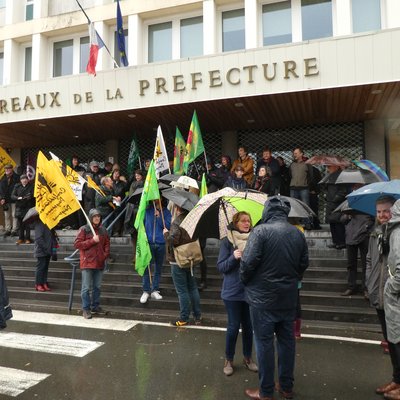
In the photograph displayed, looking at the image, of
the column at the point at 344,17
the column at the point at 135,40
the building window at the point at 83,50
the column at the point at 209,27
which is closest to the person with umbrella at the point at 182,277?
the column at the point at 209,27

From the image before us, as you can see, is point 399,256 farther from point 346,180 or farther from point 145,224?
point 145,224

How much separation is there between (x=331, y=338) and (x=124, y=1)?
13.2 meters

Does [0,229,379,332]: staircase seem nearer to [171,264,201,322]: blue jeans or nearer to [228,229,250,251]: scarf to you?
[171,264,201,322]: blue jeans

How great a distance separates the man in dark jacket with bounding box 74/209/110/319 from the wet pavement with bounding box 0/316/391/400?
0.94 m

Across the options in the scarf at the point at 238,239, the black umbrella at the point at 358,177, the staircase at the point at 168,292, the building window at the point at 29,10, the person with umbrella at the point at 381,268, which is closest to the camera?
the person with umbrella at the point at 381,268

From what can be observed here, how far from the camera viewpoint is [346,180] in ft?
22.3

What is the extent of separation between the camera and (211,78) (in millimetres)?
9734

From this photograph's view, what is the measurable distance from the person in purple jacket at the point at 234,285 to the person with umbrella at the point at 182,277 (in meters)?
1.62

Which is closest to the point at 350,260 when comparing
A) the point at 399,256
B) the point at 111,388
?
the point at 399,256

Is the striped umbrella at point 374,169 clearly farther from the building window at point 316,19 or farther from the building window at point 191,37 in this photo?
the building window at point 191,37

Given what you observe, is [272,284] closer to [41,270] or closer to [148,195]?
[148,195]

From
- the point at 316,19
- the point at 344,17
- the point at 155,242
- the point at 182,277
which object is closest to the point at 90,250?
the point at 155,242

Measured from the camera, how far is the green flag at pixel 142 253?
6.73 m

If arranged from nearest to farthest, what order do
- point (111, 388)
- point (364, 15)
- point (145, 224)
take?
point (111, 388)
point (145, 224)
point (364, 15)
